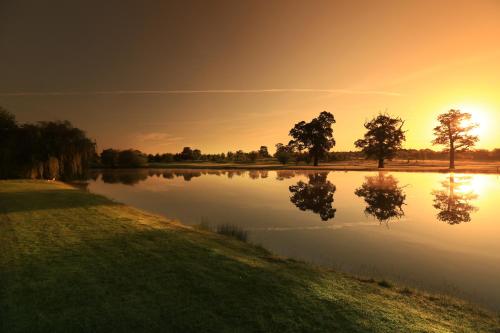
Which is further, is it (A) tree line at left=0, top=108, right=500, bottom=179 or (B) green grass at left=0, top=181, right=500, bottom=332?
(A) tree line at left=0, top=108, right=500, bottom=179

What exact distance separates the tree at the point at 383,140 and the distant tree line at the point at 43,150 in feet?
192

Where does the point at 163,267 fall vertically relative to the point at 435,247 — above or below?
above

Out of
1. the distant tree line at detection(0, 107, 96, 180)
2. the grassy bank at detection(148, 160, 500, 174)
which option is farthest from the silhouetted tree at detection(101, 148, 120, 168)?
the distant tree line at detection(0, 107, 96, 180)

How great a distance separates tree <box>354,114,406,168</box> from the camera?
69250mm

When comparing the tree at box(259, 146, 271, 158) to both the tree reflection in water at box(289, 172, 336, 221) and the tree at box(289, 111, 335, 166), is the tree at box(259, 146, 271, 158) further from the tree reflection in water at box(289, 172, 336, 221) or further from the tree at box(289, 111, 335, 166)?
the tree reflection in water at box(289, 172, 336, 221)

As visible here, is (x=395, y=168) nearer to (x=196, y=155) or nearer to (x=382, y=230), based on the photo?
(x=382, y=230)

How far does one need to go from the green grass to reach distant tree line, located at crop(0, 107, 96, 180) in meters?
27.6

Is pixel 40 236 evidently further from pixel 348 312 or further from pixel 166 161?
pixel 166 161

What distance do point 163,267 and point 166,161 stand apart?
375 ft

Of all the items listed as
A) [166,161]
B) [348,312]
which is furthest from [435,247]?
[166,161]

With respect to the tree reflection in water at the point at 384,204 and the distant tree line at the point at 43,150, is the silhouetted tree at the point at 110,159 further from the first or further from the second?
the tree reflection in water at the point at 384,204

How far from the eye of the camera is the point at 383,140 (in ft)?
228

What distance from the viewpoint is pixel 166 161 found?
117m

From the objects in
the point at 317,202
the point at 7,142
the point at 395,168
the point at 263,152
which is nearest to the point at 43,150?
the point at 7,142
